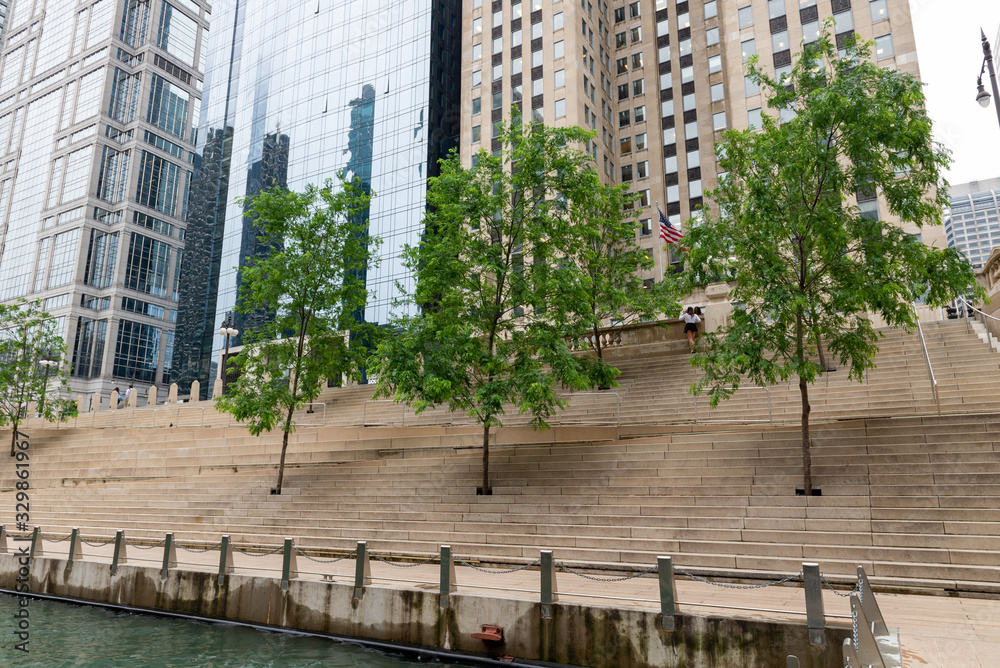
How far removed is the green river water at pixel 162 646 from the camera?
995 cm

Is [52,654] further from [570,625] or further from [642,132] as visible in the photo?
[642,132]

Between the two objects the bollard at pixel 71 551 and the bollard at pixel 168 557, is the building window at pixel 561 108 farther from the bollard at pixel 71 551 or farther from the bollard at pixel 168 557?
the bollard at pixel 168 557

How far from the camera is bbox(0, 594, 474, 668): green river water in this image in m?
9.95

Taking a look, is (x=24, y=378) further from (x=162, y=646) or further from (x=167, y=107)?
(x=167, y=107)

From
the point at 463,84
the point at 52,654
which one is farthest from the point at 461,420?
the point at 463,84

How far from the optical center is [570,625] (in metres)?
9.16

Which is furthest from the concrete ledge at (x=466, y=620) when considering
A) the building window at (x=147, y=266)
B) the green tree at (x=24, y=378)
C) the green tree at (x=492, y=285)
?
the building window at (x=147, y=266)

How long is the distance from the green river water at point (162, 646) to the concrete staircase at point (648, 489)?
3.42 m

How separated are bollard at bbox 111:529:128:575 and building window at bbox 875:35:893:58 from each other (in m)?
49.4

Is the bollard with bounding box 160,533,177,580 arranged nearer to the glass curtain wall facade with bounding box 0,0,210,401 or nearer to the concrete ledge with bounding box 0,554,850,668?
the concrete ledge with bounding box 0,554,850,668

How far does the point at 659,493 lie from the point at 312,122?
218ft

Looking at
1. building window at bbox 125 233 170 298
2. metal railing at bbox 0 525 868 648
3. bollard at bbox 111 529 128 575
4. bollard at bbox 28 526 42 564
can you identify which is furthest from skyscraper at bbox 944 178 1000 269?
bollard at bbox 28 526 42 564

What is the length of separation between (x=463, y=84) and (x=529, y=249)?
4990 centimetres

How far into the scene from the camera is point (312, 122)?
7062 cm
